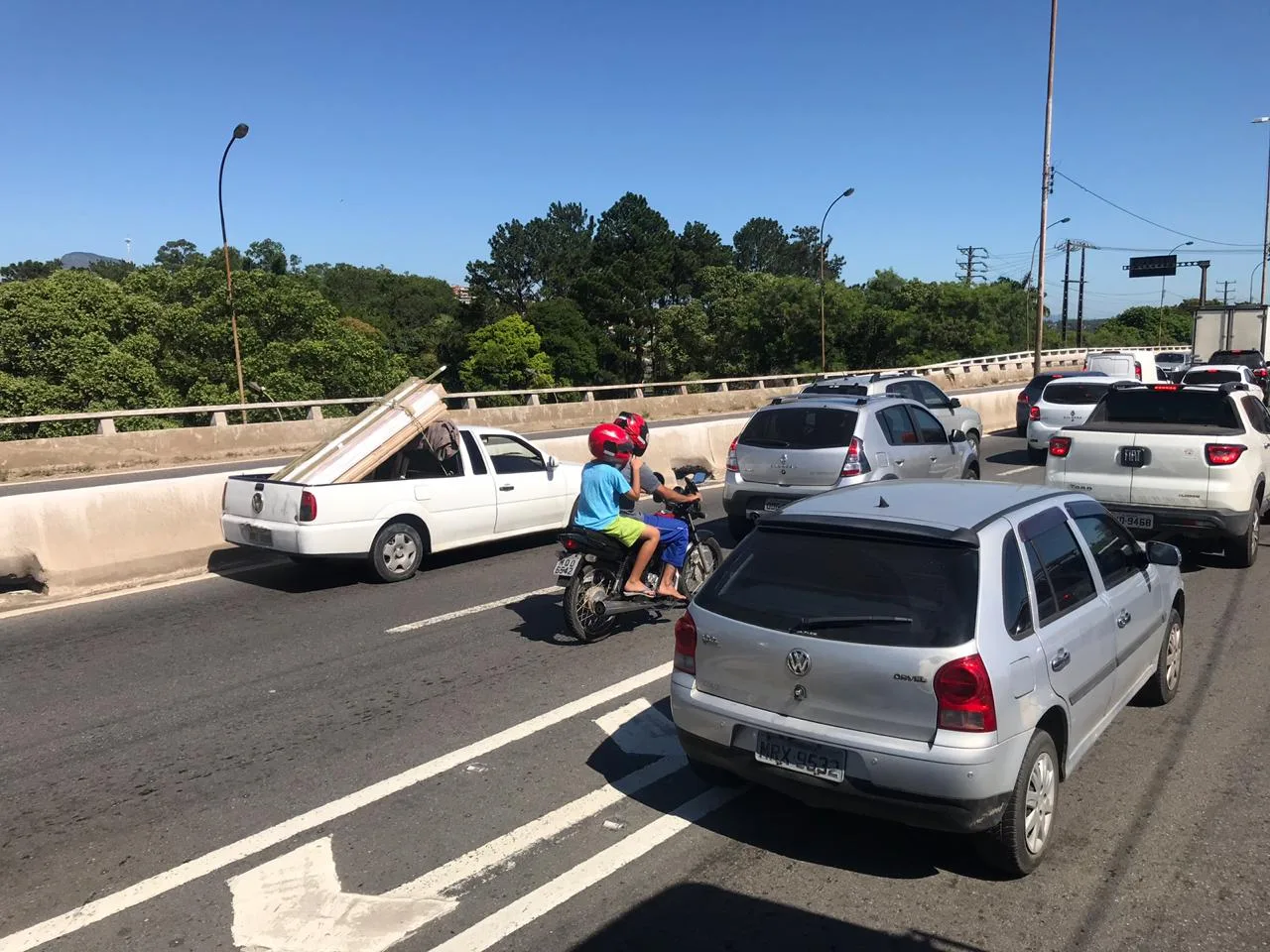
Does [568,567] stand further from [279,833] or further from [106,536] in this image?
[106,536]

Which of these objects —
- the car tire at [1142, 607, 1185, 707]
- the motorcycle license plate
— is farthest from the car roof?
the motorcycle license plate

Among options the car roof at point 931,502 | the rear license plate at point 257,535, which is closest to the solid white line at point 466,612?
the rear license plate at point 257,535

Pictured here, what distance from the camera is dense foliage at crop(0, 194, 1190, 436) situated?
38.0 meters

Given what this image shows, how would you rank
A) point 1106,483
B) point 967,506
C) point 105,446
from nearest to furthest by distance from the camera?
point 967,506
point 1106,483
point 105,446

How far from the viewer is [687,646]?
467cm

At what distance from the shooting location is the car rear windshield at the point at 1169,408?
Answer: 1030cm

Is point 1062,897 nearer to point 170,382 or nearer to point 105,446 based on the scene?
point 105,446

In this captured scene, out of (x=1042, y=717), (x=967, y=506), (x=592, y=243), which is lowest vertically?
(x=1042, y=717)

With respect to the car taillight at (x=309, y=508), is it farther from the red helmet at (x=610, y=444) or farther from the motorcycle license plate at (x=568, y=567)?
the red helmet at (x=610, y=444)

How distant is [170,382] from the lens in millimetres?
39750

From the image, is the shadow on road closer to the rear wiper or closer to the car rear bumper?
the car rear bumper

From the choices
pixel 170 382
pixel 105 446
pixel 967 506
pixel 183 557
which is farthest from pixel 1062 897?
pixel 170 382

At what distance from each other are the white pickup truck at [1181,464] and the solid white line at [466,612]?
558 centimetres

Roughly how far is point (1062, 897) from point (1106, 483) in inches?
281
